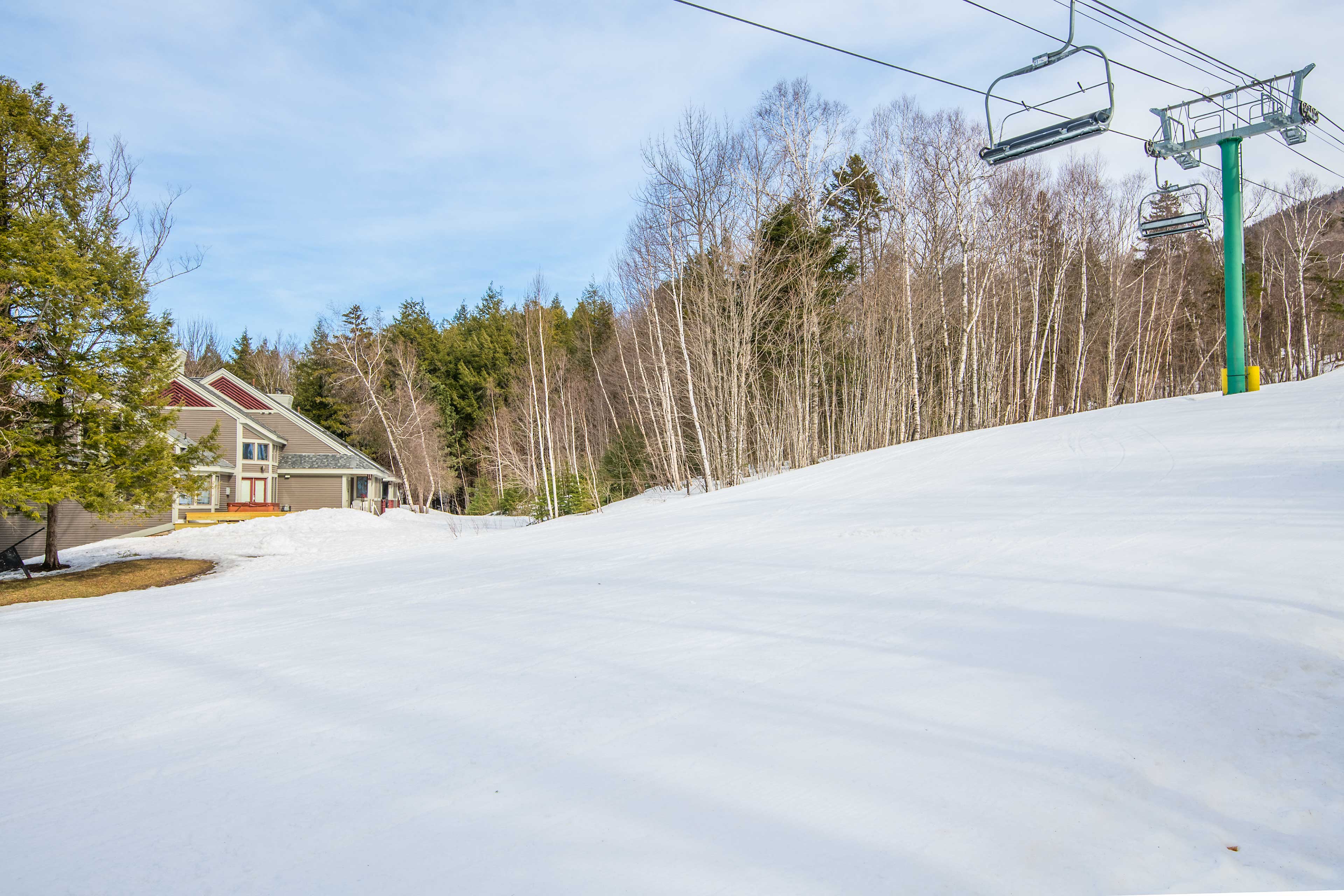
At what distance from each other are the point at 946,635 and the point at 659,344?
17.8 metres

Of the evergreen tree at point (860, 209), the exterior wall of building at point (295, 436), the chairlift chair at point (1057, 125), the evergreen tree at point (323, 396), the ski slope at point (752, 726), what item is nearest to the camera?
the ski slope at point (752, 726)

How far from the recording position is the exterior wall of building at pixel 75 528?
22.6m

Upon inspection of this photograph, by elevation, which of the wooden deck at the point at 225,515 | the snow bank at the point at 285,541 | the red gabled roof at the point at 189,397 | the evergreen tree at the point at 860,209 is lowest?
the snow bank at the point at 285,541

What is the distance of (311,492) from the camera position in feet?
108

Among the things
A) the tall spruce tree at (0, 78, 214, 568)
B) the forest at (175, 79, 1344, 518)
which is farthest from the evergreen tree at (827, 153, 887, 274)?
the tall spruce tree at (0, 78, 214, 568)

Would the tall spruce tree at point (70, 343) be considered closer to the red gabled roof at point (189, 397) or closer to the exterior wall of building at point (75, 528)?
the exterior wall of building at point (75, 528)

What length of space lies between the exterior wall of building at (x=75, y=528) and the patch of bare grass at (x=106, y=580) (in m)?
8.35

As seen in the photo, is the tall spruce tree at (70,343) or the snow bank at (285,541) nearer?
the tall spruce tree at (70,343)

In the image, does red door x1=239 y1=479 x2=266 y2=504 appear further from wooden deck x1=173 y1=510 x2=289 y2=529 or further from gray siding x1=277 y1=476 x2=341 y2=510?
gray siding x1=277 y1=476 x2=341 y2=510

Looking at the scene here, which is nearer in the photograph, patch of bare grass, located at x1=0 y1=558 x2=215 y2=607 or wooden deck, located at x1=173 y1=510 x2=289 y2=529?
patch of bare grass, located at x1=0 y1=558 x2=215 y2=607

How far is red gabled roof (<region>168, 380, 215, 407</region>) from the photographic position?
2795cm

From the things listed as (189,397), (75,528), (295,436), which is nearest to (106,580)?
(75,528)

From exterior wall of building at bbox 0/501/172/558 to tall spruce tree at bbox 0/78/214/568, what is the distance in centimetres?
895

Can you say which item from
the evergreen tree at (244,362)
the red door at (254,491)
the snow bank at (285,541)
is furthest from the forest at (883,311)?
the evergreen tree at (244,362)
